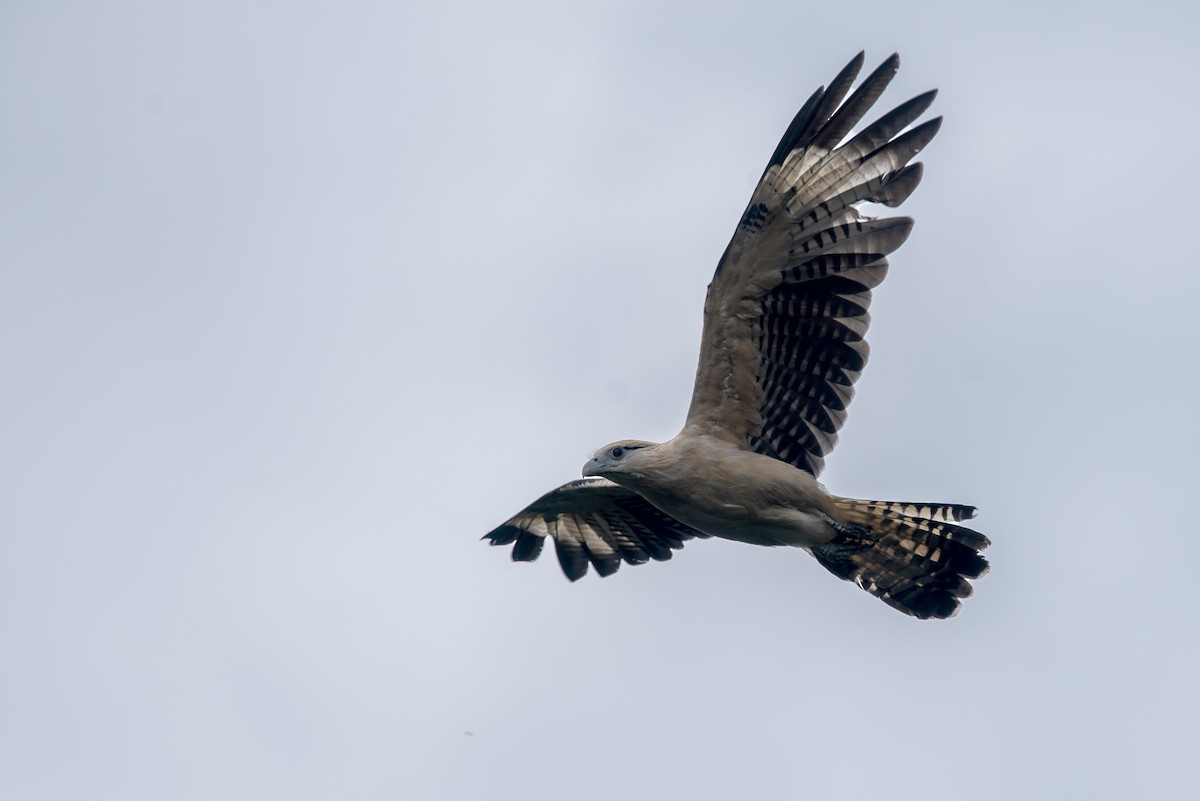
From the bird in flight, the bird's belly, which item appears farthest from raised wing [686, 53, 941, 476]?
the bird's belly

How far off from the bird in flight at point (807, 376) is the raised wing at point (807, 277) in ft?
0.04

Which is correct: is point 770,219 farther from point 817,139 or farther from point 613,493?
point 613,493

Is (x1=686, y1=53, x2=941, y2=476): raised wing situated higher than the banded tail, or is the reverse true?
(x1=686, y1=53, x2=941, y2=476): raised wing

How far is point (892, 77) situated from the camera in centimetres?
1206

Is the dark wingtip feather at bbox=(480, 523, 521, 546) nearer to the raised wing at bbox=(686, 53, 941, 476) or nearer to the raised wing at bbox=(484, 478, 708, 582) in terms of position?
the raised wing at bbox=(484, 478, 708, 582)

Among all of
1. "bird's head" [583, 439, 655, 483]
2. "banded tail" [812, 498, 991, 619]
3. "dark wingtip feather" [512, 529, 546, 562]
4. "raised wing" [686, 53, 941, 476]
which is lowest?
"banded tail" [812, 498, 991, 619]

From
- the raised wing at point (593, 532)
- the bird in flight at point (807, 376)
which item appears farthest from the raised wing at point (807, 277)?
the raised wing at point (593, 532)

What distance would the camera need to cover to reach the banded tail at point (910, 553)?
13.1 meters

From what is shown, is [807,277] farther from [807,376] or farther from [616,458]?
[616,458]

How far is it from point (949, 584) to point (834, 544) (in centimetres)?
105

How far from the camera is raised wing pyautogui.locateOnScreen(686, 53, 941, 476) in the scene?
40.3 ft

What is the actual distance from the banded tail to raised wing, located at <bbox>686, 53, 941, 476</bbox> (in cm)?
68

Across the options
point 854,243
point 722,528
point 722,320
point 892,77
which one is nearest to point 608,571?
point 722,528

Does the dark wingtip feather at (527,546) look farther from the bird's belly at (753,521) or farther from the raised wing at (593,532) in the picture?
the bird's belly at (753,521)
